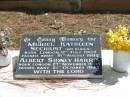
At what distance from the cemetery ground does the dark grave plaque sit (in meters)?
1.99

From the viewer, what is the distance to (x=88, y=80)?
316 centimetres

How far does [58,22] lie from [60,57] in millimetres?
2653

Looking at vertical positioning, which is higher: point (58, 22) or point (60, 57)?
point (58, 22)

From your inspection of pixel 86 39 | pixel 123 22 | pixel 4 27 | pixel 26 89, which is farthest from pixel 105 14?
pixel 26 89

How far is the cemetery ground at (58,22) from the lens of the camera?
560 cm

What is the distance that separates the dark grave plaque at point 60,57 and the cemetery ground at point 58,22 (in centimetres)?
199

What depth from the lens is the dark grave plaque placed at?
10.4 feet

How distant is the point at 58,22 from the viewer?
231 inches

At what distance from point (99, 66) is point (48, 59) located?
15.6 inches

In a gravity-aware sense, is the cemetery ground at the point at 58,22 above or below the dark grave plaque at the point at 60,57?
above

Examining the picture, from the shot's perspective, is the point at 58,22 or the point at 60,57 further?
the point at 58,22

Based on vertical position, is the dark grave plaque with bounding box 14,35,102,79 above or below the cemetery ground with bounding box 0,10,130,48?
below

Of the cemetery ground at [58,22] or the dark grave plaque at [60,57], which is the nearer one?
the dark grave plaque at [60,57]

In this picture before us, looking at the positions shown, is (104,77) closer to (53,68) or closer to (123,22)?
(53,68)
